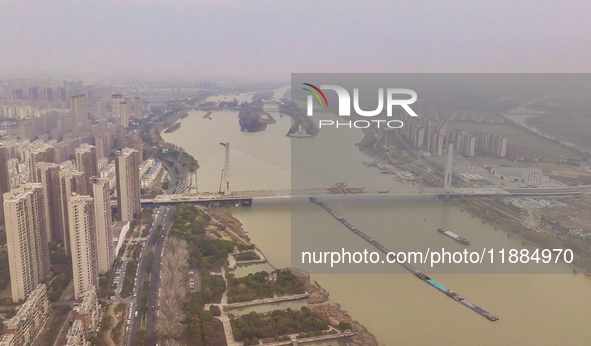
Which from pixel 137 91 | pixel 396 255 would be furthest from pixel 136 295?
pixel 137 91

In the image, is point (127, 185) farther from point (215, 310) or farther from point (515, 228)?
point (515, 228)

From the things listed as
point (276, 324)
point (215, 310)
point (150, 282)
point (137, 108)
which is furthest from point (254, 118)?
point (276, 324)

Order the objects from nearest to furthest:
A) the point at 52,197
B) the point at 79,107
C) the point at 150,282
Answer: the point at 150,282, the point at 52,197, the point at 79,107

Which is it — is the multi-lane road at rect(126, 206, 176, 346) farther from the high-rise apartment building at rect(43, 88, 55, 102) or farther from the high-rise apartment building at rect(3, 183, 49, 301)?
the high-rise apartment building at rect(43, 88, 55, 102)

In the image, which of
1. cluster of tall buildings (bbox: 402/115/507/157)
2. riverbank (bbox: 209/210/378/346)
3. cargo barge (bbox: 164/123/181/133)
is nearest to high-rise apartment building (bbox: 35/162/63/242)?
riverbank (bbox: 209/210/378/346)

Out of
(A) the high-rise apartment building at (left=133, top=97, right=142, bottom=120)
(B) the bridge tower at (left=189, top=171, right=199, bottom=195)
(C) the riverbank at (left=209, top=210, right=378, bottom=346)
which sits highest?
(A) the high-rise apartment building at (left=133, top=97, right=142, bottom=120)

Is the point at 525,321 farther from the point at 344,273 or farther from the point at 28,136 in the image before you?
the point at 28,136
